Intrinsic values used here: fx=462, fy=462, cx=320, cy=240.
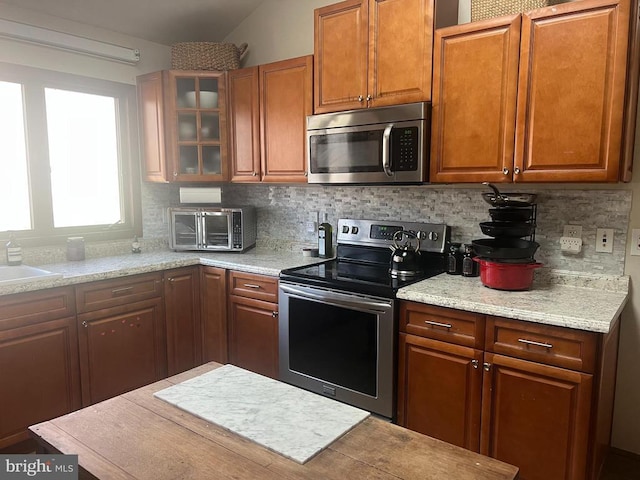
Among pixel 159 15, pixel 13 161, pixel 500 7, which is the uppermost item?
pixel 159 15

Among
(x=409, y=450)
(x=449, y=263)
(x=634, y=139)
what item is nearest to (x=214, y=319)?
(x=449, y=263)

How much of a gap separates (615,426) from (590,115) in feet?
5.07

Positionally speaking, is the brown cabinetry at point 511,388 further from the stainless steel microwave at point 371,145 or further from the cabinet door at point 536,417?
the stainless steel microwave at point 371,145

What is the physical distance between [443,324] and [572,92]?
114 cm

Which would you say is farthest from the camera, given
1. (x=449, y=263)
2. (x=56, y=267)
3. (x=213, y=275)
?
(x=213, y=275)

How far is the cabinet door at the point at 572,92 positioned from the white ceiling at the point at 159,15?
217 cm

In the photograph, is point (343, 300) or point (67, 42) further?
point (67, 42)

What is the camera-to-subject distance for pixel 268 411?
1.19 metres

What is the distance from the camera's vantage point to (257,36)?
3.48m

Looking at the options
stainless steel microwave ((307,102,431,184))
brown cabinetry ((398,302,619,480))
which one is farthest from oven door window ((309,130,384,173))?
brown cabinetry ((398,302,619,480))

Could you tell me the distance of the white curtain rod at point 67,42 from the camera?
2.69 meters

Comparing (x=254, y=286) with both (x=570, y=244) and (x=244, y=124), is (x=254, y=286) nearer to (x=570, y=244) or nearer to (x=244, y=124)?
(x=244, y=124)

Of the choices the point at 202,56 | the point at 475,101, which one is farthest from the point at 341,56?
the point at 202,56

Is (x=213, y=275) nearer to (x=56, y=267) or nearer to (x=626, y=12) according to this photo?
(x=56, y=267)
